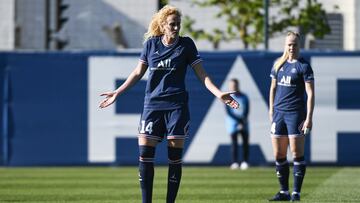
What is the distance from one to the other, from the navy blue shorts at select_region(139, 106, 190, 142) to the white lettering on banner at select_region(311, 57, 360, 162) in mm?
12096

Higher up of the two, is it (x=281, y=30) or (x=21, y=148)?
(x=281, y=30)

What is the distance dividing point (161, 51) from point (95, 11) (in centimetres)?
2761

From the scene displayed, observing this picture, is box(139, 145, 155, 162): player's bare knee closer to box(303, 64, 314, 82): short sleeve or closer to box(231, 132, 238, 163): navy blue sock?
box(303, 64, 314, 82): short sleeve

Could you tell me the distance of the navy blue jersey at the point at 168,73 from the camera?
10.8 meters

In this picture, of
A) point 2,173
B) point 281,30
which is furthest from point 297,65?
point 281,30

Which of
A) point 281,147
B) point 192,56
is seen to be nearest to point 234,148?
point 281,147

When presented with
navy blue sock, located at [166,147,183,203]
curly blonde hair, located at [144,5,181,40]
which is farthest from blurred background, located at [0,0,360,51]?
navy blue sock, located at [166,147,183,203]

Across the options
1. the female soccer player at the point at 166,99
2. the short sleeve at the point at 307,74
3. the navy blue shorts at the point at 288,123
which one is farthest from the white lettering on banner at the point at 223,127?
the female soccer player at the point at 166,99

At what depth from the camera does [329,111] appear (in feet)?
73.9

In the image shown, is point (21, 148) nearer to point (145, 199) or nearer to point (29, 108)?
point (29, 108)

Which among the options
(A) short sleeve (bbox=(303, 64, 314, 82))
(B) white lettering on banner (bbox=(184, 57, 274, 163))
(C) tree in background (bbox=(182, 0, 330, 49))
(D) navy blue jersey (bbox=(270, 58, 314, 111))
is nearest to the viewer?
(A) short sleeve (bbox=(303, 64, 314, 82))

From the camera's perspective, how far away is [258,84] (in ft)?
74.8

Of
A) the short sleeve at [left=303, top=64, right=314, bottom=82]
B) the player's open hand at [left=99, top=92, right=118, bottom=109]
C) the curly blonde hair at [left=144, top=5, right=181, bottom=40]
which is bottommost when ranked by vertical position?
the player's open hand at [left=99, top=92, right=118, bottom=109]

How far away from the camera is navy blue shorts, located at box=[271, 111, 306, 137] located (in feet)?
44.0
